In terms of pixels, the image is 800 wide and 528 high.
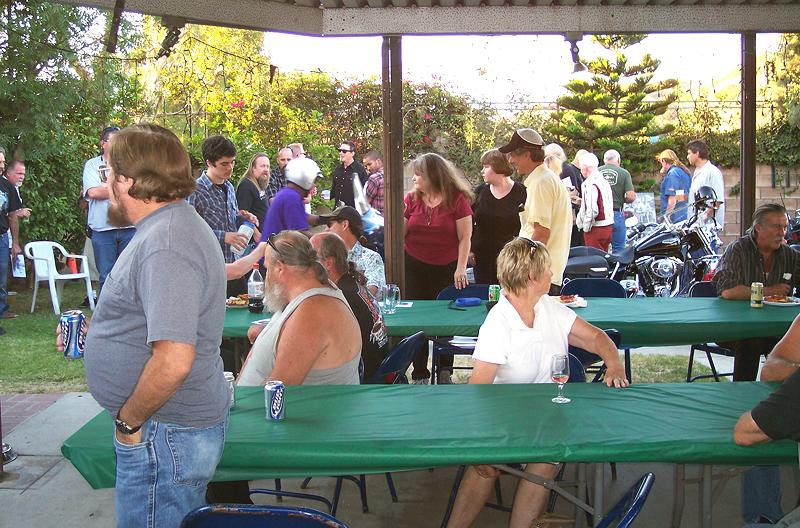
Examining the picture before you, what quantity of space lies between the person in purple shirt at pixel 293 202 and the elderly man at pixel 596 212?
170 inches

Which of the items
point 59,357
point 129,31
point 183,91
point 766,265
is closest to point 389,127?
point 766,265

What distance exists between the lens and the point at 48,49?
10391 mm

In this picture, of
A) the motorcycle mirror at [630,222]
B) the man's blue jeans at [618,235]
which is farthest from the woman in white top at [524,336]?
the motorcycle mirror at [630,222]

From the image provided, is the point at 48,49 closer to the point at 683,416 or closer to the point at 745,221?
the point at 745,221

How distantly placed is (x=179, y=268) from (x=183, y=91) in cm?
1261

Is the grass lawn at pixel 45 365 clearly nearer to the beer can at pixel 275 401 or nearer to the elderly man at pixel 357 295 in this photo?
the elderly man at pixel 357 295

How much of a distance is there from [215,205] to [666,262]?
15.0ft

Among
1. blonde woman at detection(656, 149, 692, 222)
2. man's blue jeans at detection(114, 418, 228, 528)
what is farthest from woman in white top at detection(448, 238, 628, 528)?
blonde woman at detection(656, 149, 692, 222)

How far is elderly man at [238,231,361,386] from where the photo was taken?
3.20 metres

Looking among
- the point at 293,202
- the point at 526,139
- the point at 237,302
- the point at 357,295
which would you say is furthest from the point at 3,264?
the point at 357,295

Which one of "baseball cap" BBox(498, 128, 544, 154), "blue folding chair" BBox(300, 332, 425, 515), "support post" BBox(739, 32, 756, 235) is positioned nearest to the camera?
"blue folding chair" BBox(300, 332, 425, 515)

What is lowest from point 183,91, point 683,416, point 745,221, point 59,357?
point 59,357

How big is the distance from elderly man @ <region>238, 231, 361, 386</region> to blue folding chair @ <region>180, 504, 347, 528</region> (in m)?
1.32

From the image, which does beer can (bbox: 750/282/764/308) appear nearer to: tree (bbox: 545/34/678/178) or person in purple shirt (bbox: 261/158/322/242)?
person in purple shirt (bbox: 261/158/322/242)
